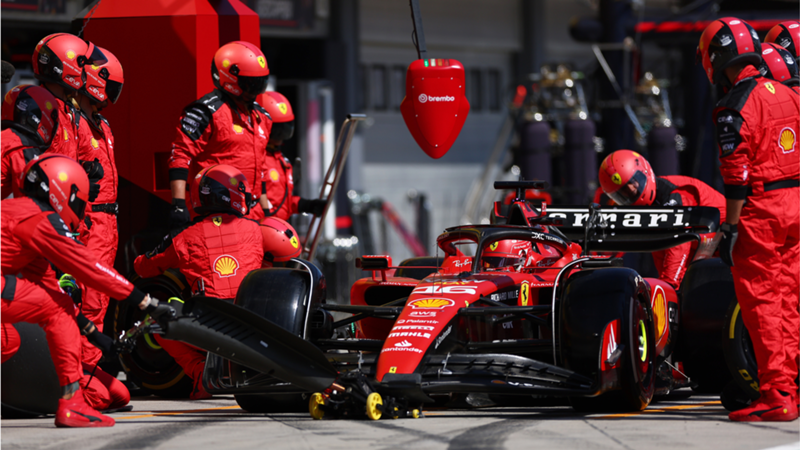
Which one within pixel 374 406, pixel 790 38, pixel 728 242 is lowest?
pixel 374 406

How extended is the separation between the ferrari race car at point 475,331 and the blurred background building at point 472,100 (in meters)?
7.28

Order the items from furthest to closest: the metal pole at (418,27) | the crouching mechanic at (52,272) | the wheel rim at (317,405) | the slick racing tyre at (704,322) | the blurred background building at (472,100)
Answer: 1. the blurred background building at (472,100)
2. the metal pole at (418,27)
3. the slick racing tyre at (704,322)
4. the wheel rim at (317,405)
5. the crouching mechanic at (52,272)

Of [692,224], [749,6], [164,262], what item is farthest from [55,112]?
[749,6]

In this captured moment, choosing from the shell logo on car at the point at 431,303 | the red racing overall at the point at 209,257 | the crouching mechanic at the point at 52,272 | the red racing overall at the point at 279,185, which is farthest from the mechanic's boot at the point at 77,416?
the red racing overall at the point at 279,185

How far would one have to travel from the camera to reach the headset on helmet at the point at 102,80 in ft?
23.0

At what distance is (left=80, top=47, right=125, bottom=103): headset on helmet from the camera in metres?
7.02

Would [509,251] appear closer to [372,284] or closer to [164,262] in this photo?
[372,284]

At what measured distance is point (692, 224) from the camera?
6.70 metres

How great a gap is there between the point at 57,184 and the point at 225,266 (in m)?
1.52

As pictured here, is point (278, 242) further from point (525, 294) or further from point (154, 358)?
point (525, 294)

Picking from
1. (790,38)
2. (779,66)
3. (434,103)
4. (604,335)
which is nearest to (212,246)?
(434,103)

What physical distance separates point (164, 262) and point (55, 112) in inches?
46.1

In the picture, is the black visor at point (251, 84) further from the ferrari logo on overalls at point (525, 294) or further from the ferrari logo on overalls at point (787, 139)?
the ferrari logo on overalls at point (787, 139)

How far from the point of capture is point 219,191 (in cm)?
691
